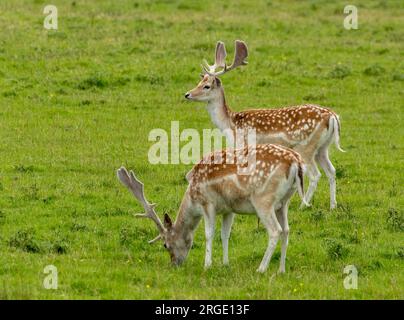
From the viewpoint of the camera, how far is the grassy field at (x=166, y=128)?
1094 cm

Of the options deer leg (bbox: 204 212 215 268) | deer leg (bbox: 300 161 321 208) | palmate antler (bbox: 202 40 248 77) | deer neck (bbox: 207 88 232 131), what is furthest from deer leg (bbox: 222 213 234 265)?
palmate antler (bbox: 202 40 248 77)

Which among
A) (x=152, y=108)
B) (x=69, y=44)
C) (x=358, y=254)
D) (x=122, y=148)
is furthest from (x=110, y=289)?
(x=69, y=44)

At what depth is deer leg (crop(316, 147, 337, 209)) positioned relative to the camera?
14327mm

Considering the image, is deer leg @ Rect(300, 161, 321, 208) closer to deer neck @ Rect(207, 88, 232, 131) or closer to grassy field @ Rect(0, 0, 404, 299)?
grassy field @ Rect(0, 0, 404, 299)

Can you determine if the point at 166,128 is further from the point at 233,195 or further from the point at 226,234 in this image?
the point at 233,195

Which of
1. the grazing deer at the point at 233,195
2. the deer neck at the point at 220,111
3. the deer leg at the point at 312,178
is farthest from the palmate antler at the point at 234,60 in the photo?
the grazing deer at the point at 233,195

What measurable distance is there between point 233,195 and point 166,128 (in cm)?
840

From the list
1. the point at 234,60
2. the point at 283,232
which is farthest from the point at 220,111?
the point at 283,232

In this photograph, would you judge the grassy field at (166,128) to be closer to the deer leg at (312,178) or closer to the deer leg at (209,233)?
the deer leg at (209,233)

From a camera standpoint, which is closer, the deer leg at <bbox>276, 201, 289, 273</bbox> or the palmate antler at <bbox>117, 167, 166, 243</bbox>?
the deer leg at <bbox>276, 201, 289, 273</bbox>

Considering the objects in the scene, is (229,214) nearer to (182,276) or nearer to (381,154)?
(182,276)

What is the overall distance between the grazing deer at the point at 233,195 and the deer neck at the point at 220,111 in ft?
11.3

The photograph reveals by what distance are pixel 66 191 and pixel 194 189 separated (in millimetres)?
3711

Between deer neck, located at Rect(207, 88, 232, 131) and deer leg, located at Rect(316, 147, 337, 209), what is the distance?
4.58 ft
